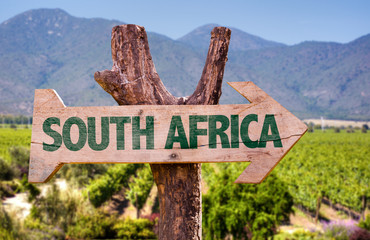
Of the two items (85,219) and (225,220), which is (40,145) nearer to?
(225,220)

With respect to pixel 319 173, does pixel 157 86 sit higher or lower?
higher

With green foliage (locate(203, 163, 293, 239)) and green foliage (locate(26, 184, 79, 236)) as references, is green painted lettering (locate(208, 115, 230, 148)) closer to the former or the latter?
green foliage (locate(203, 163, 293, 239))

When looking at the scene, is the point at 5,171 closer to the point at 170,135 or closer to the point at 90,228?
the point at 90,228

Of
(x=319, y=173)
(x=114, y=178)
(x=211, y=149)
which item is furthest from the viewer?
(x=319, y=173)

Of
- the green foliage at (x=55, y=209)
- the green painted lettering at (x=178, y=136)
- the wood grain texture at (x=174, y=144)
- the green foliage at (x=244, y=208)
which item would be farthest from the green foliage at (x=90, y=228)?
the green painted lettering at (x=178, y=136)

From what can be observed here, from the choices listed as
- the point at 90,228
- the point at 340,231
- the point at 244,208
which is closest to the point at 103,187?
the point at 90,228

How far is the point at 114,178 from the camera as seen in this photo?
20812 millimetres

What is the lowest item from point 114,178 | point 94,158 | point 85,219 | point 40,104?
point 85,219

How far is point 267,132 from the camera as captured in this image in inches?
90.7

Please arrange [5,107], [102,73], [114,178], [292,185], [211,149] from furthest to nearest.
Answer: [5,107] → [292,185] → [114,178] → [102,73] → [211,149]

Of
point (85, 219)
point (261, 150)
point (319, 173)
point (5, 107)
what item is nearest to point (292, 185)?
point (319, 173)

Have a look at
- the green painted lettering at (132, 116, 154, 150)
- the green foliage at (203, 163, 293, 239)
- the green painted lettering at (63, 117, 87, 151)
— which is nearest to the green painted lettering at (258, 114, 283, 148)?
the green painted lettering at (132, 116, 154, 150)

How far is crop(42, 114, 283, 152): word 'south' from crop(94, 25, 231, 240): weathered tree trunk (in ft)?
0.80

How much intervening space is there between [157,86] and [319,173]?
1044 inches
